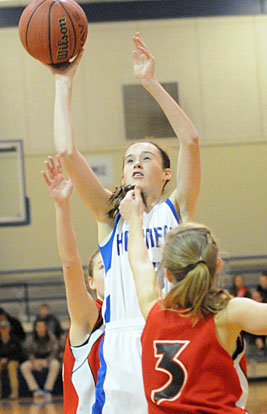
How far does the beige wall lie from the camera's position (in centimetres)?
1188

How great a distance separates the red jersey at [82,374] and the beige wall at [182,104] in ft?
29.3

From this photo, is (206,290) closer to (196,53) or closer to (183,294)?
(183,294)

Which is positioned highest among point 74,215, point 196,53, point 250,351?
point 196,53

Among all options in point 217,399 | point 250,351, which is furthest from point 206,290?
point 250,351

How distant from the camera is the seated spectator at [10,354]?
9.42m

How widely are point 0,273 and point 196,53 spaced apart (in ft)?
17.4

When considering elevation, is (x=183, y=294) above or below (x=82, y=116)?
below

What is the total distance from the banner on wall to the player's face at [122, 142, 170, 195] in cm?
891

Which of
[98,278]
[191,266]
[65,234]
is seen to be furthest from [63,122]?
[191,266]

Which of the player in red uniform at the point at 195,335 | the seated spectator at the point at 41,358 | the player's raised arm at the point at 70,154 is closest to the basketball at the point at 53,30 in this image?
the player's raised arm at the point at 70,154

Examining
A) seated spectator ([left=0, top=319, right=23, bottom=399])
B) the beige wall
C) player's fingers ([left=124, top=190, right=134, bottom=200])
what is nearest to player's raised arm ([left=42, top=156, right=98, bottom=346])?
player's fingers ([left=124, top=190, right=134, bottom=200])

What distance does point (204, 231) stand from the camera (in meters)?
2.25

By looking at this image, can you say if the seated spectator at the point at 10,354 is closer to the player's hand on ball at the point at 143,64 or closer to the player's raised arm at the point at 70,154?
the player's raised arm at the point at 70,154

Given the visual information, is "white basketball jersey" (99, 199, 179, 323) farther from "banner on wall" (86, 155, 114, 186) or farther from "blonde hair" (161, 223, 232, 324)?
"banner on wall" (86, 155, 114, 186)
